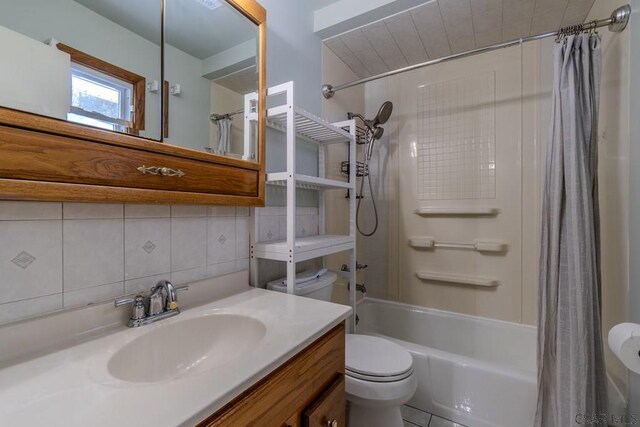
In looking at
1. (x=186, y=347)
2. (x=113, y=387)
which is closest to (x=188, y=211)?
(x=186, y=347)

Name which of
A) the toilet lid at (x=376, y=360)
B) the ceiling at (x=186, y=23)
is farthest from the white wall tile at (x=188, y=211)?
the toilet lid at (x=376, y=360)

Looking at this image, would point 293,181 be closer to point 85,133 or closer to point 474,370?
point 85,133

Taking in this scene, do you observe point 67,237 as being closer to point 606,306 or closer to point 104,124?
point 104,124

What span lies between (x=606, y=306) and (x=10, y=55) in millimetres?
2429

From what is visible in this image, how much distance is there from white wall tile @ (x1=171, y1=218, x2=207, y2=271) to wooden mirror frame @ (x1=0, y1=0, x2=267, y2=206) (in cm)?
12

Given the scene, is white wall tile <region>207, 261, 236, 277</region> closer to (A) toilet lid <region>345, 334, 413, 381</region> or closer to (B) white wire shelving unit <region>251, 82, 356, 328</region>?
(B) white wire shelving unit <region>251, 82, 356, 328</region>

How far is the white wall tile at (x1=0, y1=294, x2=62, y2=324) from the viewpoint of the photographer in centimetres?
62

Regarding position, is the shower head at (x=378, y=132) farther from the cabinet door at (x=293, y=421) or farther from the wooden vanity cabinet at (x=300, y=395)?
the cabinet door at (x=293, y=421)

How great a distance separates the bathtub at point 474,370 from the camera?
1303mm

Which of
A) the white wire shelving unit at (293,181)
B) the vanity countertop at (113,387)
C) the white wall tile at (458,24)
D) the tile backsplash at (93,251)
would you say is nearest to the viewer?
the vanity countertop at (113,387)

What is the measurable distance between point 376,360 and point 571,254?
0.89 metres

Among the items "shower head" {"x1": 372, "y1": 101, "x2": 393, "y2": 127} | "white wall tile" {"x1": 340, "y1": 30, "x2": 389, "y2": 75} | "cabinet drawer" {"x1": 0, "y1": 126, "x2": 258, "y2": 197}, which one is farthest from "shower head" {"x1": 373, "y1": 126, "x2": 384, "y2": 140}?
"cabinet drawer" {"x1": 0, "y1": 126, "x2": 258, "y2": 197}

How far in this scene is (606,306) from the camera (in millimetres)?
1396

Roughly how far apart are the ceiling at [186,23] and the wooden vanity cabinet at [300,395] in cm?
→ 105
